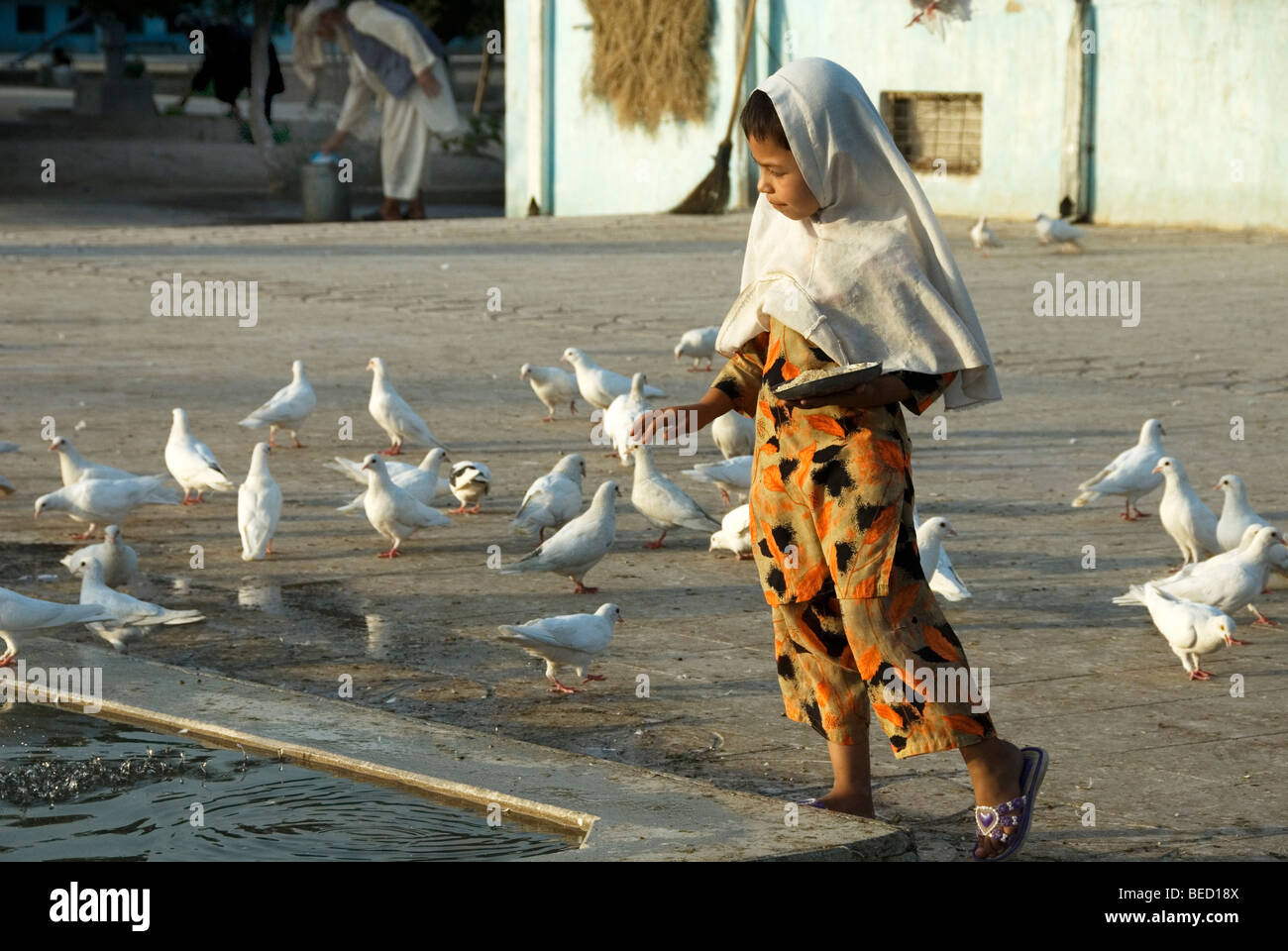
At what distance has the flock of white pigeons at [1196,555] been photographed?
590cm

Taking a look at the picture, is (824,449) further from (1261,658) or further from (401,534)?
(401,534)

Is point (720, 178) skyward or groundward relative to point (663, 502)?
skyward

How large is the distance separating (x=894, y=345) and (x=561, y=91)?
70.0 feet

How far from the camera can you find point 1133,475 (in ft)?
A: 26.5

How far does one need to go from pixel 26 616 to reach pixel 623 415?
386 cm

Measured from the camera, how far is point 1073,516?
8273 mm

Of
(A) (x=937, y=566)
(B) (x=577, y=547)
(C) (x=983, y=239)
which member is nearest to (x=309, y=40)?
(C) (x=983, y=239)

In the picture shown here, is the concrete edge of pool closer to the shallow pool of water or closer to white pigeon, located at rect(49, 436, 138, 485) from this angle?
the shallow pool of water

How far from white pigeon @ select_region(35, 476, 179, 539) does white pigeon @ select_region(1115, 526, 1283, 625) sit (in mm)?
3937

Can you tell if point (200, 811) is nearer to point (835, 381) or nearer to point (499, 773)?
point (499, 773)

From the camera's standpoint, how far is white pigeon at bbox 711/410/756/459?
8.80 m

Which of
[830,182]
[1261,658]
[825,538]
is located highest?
[830,182]
